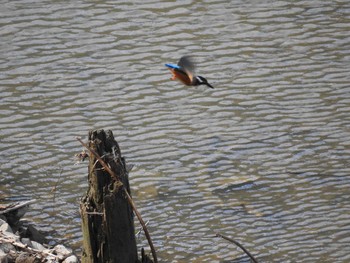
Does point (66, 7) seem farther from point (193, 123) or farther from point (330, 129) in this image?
point (330, 129)

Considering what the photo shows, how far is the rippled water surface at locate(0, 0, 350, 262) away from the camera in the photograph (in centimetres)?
655

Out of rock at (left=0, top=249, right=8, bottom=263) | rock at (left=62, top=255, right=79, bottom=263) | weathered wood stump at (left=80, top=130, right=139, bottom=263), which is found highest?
weathered wood stump at (left=80, top=130, right=139, bottom=263)

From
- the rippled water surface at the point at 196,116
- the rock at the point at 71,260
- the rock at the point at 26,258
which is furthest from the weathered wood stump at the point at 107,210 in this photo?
the rippled water surface at the point at 196,116

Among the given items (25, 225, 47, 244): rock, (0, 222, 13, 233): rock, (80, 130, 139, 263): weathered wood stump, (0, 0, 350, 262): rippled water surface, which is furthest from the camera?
(0, 0, 350, 262): rippled water surface

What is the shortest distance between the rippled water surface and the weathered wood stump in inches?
65.8

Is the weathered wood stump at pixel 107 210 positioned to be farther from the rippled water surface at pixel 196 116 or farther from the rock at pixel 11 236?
the rippled water surface at pixel 196 116

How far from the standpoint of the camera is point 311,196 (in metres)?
6.81

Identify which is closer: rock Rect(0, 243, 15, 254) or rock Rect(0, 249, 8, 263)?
rock Rect(0, 249, 8, 263)

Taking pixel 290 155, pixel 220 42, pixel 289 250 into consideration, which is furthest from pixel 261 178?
pixel 220 42

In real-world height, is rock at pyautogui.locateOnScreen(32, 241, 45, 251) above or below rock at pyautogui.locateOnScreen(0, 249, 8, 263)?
below

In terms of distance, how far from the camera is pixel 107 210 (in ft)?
14.4

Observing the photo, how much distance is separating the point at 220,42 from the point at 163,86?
1.02 m

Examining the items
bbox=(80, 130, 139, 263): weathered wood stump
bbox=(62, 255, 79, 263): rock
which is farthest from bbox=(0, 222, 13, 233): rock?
bbox=(80, 130, 139, 263): weathered wood stump

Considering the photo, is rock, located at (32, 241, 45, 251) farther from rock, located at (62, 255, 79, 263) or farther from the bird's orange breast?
the bird's orange breast
